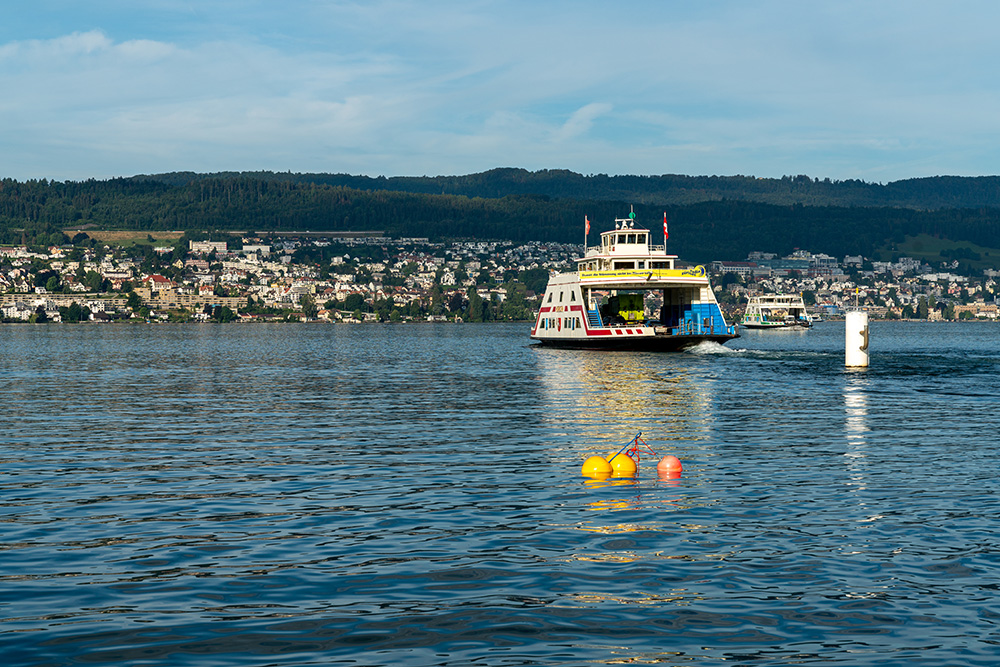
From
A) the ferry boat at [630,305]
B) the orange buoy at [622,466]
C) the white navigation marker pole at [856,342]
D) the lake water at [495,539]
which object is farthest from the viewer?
the ferry boat at [630,305]

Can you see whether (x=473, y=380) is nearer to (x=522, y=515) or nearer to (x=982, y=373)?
(x=982, y=373)

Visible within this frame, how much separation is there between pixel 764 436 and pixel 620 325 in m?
50.2

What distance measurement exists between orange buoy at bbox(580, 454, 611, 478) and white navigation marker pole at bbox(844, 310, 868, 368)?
43.6m

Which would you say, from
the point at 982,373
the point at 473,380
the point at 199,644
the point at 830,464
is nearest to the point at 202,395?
the point at 473,380

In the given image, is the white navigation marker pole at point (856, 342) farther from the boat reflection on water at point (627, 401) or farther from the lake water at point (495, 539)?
the lake water at point (495, 539)

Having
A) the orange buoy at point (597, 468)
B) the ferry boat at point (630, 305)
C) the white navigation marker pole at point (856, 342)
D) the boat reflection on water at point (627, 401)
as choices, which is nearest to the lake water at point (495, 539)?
the boat reflection on water at point (627, 401)

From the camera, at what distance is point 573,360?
233ft

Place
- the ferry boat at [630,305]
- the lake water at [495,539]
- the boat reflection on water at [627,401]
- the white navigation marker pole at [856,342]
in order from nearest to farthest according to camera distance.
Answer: the lake water at [495,539], the boat reflection on water at [627,401], the white navigation marker pole at [856,342], the ferry boat at [630,305]

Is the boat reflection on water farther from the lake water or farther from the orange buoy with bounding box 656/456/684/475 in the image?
the orange buoy with bounding box 656/456/684/475

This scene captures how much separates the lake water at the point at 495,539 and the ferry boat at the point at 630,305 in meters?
39.2

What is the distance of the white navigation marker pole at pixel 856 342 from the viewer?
6166 centimetres

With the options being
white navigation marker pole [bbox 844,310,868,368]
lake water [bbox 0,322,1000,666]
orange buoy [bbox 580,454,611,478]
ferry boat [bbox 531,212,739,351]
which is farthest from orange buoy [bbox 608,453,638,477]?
ferry boat [bbox 531,212,739,351]

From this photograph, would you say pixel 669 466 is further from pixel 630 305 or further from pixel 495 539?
pixel 630 305

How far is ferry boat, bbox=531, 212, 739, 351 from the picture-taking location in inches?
2953
